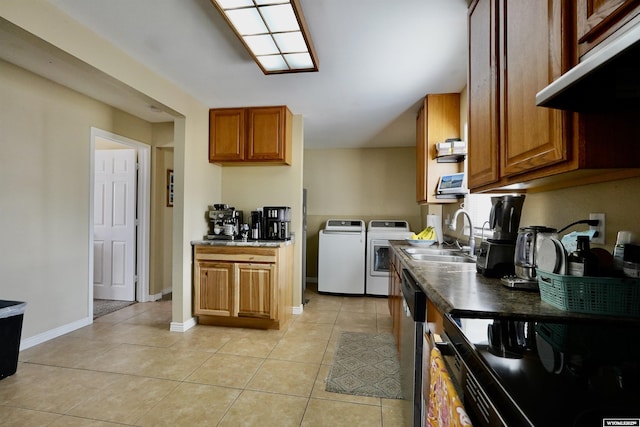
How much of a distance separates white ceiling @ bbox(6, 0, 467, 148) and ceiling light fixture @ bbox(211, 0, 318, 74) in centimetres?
9

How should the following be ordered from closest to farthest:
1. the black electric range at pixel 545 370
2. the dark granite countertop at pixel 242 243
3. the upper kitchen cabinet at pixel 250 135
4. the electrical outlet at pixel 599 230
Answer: the black electric range at pixel 545 370 → the electrical outlet at pixel 599 230 → the dark granite countertop at pixel 242 243 → the upper kitchen cabinet at pixel 250 135

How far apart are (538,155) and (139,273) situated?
4.44 meters

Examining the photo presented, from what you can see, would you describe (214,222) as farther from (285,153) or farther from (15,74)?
(15,74)

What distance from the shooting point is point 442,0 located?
1674mm

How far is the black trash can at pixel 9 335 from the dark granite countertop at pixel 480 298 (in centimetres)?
273

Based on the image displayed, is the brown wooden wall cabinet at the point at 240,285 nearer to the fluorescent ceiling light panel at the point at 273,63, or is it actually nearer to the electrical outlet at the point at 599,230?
the fluorescent ceiling light panel at the point at 273,63

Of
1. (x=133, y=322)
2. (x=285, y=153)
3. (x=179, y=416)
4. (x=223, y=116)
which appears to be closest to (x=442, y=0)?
(x=285, y=153)

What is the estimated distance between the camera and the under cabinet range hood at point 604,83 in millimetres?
589

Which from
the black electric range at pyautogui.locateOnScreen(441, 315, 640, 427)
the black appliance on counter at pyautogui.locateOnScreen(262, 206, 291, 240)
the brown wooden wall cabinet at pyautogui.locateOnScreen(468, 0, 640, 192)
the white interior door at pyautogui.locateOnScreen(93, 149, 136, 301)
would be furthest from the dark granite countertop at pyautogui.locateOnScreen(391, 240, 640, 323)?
the white interior door at pyautogui.locateOnScreen(93, 149, 136, 301)

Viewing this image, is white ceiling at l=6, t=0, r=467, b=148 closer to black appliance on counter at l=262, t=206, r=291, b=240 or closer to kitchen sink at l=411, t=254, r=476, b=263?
black appliance on counter at l=262, t=206, r=291, b=240

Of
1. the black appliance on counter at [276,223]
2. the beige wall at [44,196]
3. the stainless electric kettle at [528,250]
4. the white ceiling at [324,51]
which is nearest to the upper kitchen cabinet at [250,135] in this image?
the white ceiling at [324,51]

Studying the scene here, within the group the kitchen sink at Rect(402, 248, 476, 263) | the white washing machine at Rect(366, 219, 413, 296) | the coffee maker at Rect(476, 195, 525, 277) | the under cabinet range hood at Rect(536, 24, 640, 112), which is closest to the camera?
the under cabinet range hood at Rect(536, 24, 640, 112)

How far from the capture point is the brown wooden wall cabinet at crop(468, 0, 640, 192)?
0.88 metres

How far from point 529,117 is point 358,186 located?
13.5 ft
